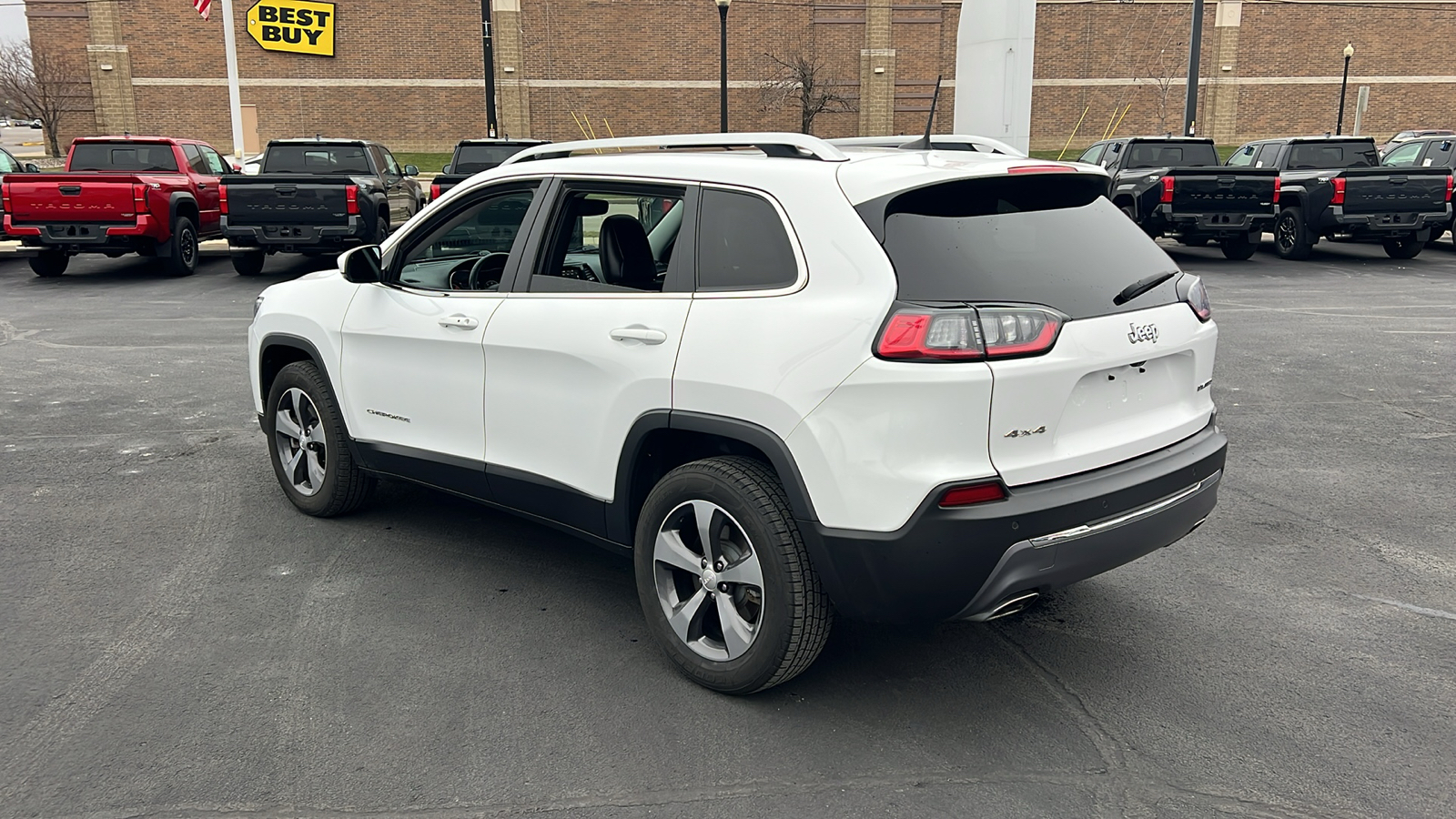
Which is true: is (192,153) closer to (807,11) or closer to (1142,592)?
(1142,592)

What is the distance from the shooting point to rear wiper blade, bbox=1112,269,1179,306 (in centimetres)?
362

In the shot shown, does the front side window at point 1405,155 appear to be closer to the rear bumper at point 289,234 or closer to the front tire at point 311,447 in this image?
the rear bumper at point 289,234

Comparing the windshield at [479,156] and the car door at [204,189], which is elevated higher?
the windshield at [479,156]

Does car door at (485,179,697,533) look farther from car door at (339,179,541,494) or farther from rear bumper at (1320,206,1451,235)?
rear bumper at (1320,206,1451,235)

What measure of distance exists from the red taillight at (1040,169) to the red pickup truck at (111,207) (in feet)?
46.2

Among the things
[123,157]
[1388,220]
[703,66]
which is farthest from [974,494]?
[703,66]

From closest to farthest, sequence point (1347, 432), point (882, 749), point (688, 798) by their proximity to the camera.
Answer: point (688, 798) → point (882, 749) → point (1347, 432)

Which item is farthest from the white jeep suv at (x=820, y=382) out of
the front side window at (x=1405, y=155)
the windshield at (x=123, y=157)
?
the front side window at (x=1405, y=155)

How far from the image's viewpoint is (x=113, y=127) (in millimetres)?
44750

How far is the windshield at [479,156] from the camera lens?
1738 cm

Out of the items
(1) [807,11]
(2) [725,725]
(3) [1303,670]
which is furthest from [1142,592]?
(1) [807,11]

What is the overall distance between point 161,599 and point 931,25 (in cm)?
4769

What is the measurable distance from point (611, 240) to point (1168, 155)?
1709 cm

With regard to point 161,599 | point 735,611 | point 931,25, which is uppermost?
point 931,25
